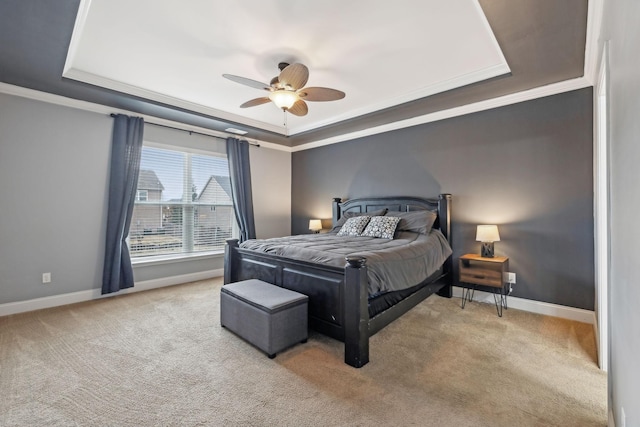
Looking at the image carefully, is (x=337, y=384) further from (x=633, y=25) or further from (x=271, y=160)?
(x=271, y=160)

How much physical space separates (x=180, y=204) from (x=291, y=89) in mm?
3007

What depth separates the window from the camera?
14.3 feet

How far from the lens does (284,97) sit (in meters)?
2.90

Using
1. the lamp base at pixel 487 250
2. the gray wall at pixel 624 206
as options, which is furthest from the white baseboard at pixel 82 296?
the gray wall at pixel 624 206

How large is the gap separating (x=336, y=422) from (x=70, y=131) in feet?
14.8

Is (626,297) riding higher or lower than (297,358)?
higher

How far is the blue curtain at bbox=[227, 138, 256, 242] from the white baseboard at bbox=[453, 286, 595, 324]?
Answer: 12.8ft

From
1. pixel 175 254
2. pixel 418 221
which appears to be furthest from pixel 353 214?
pixel 175 254

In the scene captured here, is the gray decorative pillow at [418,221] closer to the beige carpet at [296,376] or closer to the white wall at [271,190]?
the beige carpet at [296,376]

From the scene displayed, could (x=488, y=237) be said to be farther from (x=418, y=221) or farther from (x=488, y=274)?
(x=418, y=221)

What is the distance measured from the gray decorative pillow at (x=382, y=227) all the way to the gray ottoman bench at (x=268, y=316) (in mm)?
1675

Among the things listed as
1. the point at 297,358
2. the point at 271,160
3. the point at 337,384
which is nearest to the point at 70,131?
the point at 271,160

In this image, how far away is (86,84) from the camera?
3.25m

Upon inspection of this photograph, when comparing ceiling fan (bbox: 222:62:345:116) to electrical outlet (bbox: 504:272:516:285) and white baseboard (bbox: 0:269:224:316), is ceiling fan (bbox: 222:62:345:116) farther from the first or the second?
white baseboard (bbox: 0:269:224:316)
